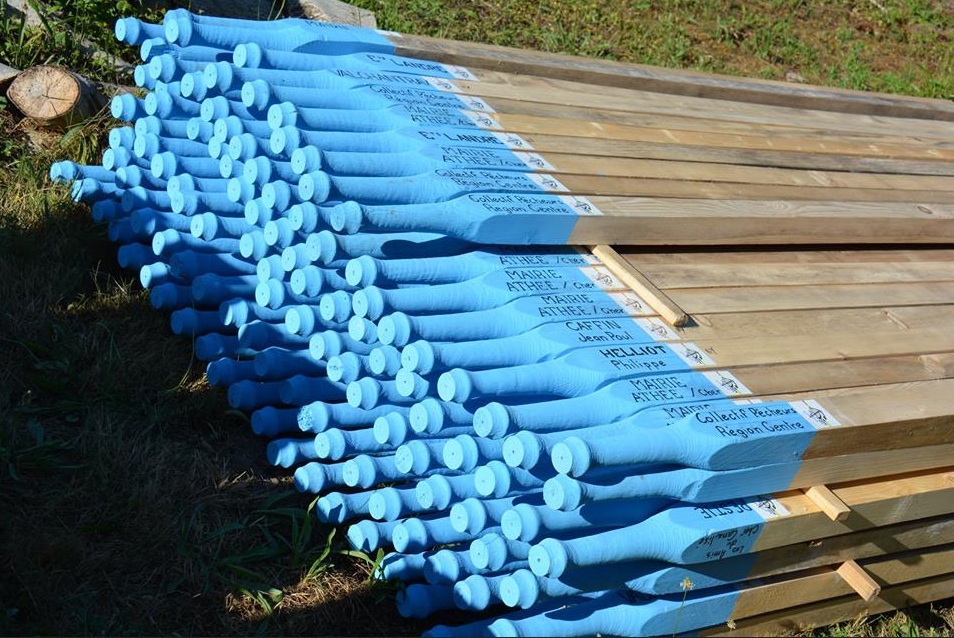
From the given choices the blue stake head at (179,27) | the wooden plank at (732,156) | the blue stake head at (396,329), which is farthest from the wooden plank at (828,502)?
the blue stake head at (179,27)

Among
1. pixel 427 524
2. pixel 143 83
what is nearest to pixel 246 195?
pixel 143 83

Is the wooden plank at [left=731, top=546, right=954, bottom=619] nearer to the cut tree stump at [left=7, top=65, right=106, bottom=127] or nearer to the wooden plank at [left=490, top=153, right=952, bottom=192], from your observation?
the wooden plank at [left=490, top=153, right=952, bottom=192]

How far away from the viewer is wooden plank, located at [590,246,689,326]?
11.0ft

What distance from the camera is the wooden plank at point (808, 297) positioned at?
11.7ft

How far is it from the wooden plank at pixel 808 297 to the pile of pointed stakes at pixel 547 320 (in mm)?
15

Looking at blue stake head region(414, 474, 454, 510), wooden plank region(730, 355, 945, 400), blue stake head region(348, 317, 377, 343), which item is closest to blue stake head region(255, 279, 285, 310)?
blue stake head region(348, 317, 377, 343)

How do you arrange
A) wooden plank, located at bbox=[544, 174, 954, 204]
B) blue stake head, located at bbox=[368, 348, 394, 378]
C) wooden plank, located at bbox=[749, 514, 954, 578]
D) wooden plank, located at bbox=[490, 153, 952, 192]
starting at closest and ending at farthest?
wooden plank, located at bbox=[749, 514, 954, 578] → blue stake head, located at bbox=[368, 348, 394, 378] → wooden plank, located at bbox=[544, 174, 954, 204] → wooden plank, located at bbox=[490, 153, 952, 192]

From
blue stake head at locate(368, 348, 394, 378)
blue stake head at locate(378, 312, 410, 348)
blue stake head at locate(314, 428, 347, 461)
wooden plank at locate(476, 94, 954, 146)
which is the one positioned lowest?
blue stake head at locate(314, 428, 347, 461)

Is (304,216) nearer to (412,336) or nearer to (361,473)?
(412,336)

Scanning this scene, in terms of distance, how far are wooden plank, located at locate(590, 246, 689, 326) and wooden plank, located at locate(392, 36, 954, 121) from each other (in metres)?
1.33

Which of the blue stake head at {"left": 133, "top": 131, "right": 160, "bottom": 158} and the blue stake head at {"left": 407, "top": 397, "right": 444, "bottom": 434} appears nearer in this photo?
the blue stake head at {"left": 407, "top": 397, "right": 444, "bottom": 434}

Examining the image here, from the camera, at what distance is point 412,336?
3.19 meters

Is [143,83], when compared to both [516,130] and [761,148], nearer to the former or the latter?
[516,130]

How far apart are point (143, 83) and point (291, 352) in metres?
1.25
